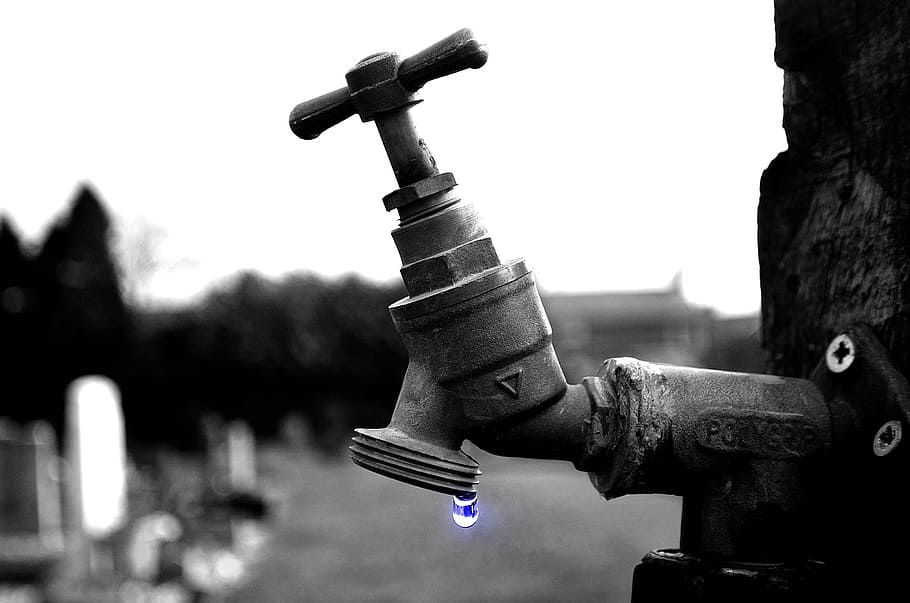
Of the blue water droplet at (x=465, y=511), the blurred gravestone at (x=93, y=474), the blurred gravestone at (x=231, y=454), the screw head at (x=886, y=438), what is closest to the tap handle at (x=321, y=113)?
the blue water droplet at (x=465, y=511)

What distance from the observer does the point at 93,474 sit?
12.1 meters

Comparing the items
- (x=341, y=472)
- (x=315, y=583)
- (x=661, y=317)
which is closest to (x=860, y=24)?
(x=315, y=583)

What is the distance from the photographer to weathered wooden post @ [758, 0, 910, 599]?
121 cm

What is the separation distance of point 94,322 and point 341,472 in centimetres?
708

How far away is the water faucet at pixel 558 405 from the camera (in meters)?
1.18

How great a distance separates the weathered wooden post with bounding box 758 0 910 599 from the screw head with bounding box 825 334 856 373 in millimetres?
41

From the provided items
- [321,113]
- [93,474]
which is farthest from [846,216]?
[93,474]

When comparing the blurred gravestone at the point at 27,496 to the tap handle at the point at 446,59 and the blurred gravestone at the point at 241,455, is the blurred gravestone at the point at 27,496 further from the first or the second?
the tap handle at the point at 446,59

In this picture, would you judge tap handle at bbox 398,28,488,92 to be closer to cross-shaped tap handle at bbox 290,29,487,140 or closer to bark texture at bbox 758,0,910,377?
cross-shaped tap handle at bbox 290,29,487,140

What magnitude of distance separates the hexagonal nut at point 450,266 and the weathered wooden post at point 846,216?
48 cm

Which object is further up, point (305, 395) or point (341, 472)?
point (305, 395)

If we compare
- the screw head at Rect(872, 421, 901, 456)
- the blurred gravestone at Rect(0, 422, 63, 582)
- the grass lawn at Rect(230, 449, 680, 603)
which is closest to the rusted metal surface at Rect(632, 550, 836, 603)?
Result: the screw head at Rect(872, 421, 901, 456)

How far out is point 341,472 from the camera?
17.7 m

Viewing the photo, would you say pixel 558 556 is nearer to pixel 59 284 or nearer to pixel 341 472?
pixel 341 472
